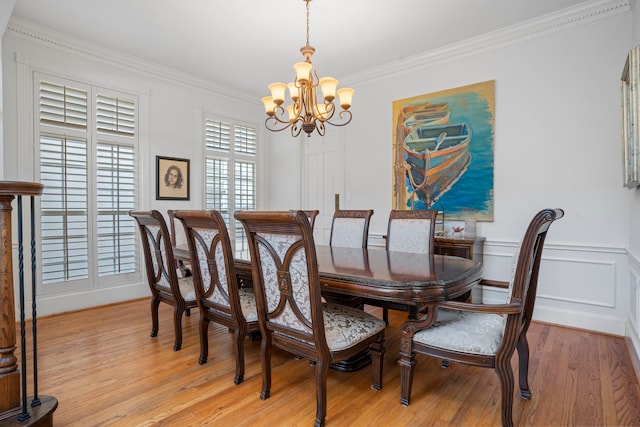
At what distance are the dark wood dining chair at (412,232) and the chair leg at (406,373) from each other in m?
1.03

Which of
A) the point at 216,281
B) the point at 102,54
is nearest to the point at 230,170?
the point at 102,54

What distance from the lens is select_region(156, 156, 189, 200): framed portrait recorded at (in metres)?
4.43

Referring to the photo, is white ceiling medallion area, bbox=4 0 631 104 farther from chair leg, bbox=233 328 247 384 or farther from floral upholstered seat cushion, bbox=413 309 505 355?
chair leg, bbox=233 328 247 384

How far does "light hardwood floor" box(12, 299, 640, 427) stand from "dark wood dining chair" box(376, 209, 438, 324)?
82 cm

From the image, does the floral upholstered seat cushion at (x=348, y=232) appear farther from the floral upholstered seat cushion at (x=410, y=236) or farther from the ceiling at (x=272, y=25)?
the ceiling at (x=272, y=25)

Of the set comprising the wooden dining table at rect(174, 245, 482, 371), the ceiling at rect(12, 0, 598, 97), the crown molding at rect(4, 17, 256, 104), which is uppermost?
the ceiling at rect(12, 0, 598, 97)

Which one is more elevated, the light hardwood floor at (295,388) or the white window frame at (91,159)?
the white window frame at (91,159)

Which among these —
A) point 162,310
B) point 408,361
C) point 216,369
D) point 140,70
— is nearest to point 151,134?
point 140,70

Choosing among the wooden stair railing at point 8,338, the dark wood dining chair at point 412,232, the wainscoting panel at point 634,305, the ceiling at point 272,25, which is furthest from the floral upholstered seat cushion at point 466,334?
the ceiling at point 272,25

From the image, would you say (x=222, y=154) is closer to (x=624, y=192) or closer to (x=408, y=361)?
(x=408, y=361)

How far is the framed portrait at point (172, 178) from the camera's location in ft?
14.5

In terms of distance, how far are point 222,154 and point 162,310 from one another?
7.80 feet

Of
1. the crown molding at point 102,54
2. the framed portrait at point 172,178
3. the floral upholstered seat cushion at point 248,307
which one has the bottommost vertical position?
the floral upholstered seat cushion at point 248,307

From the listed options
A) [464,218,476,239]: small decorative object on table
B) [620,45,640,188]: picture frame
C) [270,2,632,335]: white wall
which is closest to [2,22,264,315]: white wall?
[270,2,632,335]: white wall
